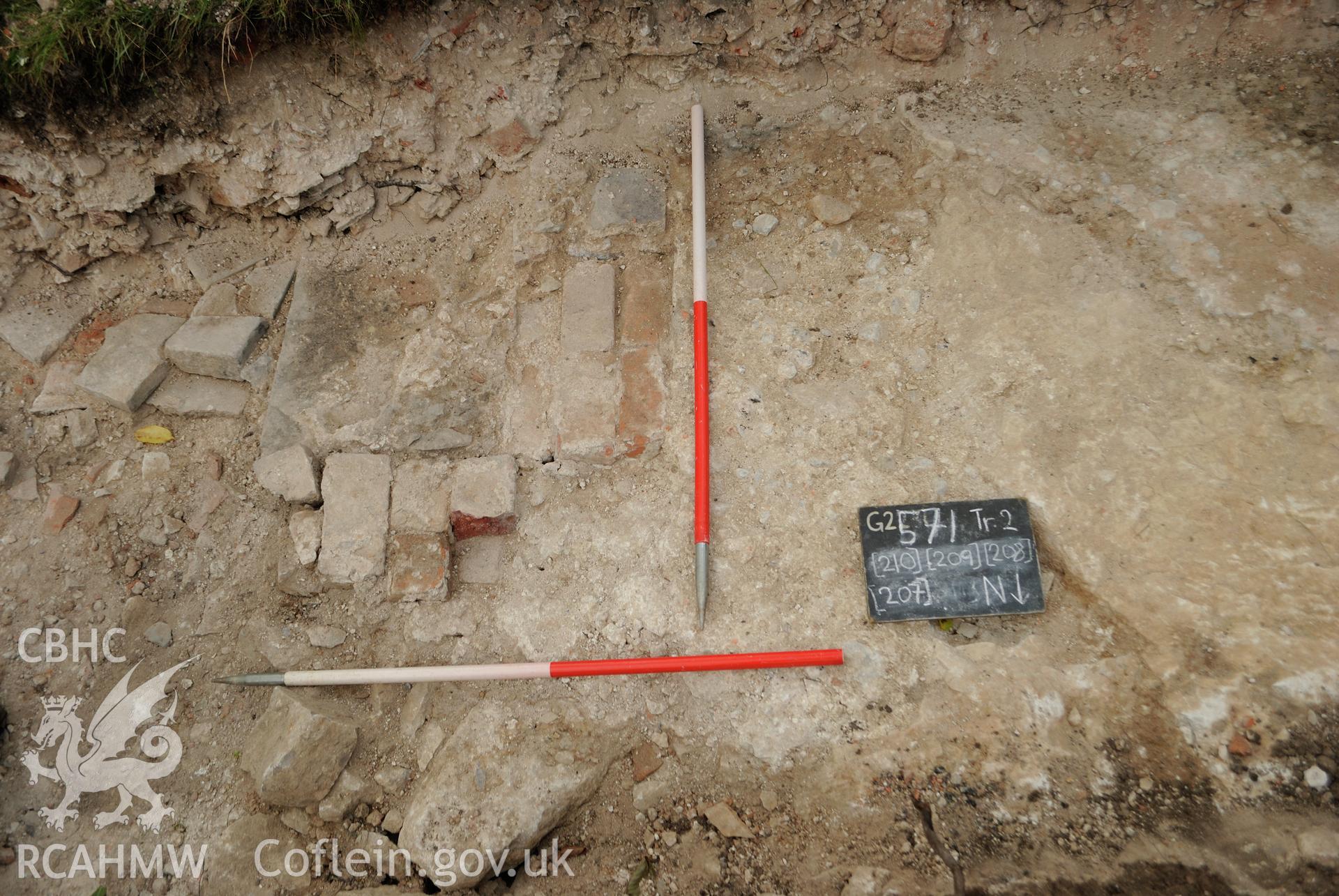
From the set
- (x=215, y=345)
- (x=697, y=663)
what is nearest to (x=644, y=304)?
(x=697, y=663)

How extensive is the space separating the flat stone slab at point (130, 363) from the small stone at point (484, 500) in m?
1.36

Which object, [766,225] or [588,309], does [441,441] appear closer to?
[588,309]

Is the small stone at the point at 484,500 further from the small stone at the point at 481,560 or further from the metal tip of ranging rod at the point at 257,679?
Result: the metal tip of ranging rod at the point at 257,679

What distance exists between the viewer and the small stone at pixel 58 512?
2.71 metres

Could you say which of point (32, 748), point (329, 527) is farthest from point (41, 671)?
point (329, 527)

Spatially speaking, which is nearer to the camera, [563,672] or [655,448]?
[563,672]

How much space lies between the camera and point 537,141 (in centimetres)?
316

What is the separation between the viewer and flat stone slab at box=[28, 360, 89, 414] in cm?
288

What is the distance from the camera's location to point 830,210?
2914 millimetres

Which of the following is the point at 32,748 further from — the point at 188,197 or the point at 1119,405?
the point at 1119,405

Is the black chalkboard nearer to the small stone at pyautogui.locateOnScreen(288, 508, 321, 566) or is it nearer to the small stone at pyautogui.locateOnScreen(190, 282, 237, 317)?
the small stone at pyautogui.locateOnScreen(288, 508, 321, 566)

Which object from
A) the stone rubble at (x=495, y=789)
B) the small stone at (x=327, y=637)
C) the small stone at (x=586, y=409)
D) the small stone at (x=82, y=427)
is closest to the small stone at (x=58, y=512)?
Answer: the small stone at (x=82, y=427)

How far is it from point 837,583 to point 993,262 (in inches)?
50.2

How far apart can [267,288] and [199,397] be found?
0.53m
